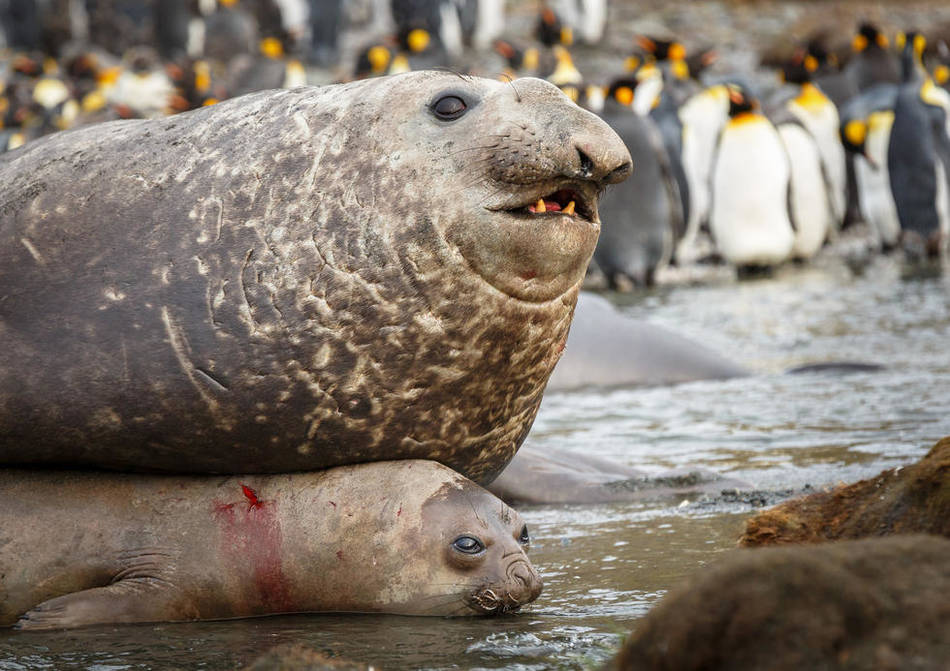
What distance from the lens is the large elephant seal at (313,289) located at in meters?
4.12

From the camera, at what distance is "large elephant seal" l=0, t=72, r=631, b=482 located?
162 inches

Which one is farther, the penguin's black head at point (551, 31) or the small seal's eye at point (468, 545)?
the penguin's black head at point (551, 31)

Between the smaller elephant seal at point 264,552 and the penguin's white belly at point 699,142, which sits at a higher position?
the smaller elephant seal at point 264,552

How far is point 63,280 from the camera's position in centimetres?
423

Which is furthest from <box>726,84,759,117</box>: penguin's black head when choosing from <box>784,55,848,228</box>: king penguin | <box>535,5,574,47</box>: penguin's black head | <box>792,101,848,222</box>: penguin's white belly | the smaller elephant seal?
the smaller elephant seal

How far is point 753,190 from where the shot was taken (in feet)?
58.9

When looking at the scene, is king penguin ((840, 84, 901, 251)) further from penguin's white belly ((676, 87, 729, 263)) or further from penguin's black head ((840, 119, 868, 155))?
penguin's white belly ((676, 87, 729, 263))

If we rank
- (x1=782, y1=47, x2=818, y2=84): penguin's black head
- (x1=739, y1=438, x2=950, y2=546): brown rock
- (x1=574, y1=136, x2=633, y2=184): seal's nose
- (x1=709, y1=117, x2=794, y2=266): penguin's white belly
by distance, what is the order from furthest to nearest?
(x1=782, y1=47, x2=818, y2=84): penguin's black head → (x1=709, y1=117, x2=794, y2=266): penguin's white belly → (x1=574, y1=136, x2=633, y2=184): seal's nose → (x1=739, y1=438, x2=950, y2=546): brown rock

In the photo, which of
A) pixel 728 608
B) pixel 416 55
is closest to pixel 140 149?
pixel 728 608

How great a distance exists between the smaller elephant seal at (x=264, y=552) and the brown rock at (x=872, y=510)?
65 centimetres

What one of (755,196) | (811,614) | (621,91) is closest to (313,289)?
(811,614)

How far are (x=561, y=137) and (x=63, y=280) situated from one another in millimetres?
1435

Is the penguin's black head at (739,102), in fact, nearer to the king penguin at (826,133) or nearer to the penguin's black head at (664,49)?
the king penguin at (826,133)

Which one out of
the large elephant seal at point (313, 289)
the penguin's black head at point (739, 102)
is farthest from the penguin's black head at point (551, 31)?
the large elephant seal at point (313, 289)
